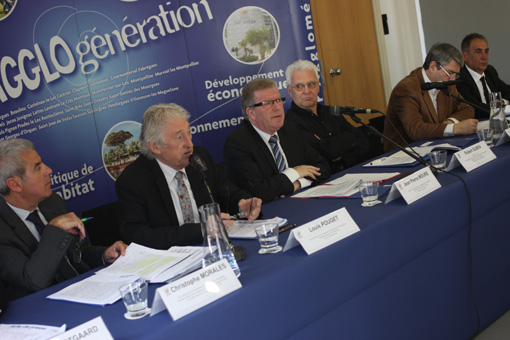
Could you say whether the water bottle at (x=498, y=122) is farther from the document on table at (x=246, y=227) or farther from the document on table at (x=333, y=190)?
the document on table at (x=246, y=227)

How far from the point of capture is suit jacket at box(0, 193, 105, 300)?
6.05 ft

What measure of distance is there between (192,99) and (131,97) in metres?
0.51

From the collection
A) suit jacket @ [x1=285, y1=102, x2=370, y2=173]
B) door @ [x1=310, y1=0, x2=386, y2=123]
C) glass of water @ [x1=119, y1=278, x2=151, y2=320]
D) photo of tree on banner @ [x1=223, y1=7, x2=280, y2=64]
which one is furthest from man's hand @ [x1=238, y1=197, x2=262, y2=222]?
door @ [x1=310, y1=0, x2=386, y2=123]

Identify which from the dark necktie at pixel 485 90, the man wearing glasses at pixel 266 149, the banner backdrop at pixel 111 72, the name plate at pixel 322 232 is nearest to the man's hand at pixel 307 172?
the man wearing glasses at pixel 266 149

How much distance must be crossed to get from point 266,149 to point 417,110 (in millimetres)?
1285

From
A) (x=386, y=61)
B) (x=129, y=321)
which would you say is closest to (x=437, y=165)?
(x=129, y=321)

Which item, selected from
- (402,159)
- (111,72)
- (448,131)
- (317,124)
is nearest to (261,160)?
(402,159)

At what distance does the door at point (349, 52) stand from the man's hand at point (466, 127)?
2.17 metres

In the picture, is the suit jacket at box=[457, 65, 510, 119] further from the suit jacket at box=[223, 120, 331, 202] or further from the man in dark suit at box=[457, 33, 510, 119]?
the suit jacket at box=[223, 120, 331, 202]

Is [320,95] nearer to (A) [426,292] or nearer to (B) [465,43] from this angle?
(B) [465,43]

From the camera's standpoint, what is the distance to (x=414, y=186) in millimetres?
1980

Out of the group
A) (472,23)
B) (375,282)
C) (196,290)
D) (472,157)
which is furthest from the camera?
(472,23)

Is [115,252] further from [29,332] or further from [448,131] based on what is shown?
[448,131]

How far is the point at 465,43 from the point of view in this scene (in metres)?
4.95
